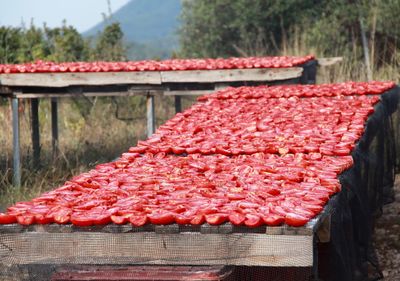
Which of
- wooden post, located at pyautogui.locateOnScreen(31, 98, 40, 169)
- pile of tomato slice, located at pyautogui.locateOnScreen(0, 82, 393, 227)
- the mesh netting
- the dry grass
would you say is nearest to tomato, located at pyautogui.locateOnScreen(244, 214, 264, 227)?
pile of tomato slice, located at pyautogui.locateOnScreen(0, 82, 393, 227)

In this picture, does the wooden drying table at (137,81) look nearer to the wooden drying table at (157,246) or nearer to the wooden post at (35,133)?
the wooden post at (35,133)

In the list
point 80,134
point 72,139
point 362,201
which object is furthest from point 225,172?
point 72,139

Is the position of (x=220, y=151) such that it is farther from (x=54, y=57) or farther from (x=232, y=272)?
(x=54, y=57)

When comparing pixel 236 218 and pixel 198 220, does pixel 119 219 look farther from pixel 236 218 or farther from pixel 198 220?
pixel 236 218

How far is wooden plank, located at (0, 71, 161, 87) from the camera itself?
42.7 feet

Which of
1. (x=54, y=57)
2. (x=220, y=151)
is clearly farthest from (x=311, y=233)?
(x=54, y=57)

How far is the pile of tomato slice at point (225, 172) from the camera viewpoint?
5.20 meters

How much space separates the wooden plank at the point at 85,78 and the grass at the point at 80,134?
3.09 ft

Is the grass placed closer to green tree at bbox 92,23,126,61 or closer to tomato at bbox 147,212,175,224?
green tree at bbox 92,23,126,61

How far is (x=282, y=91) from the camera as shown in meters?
11.0

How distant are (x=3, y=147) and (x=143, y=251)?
399 inches

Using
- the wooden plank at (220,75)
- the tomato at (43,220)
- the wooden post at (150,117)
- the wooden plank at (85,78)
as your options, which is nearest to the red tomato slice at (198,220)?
the tomato at (43,220)

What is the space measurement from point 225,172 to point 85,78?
265 inches

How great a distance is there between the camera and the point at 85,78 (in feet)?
42.9
